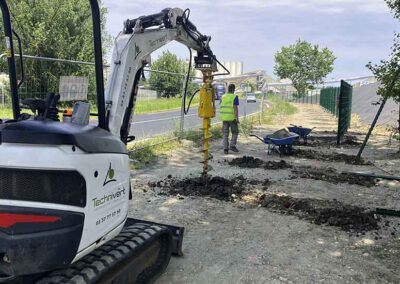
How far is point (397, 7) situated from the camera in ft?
39.3

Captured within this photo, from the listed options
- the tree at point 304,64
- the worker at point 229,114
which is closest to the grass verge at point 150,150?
the worker at point 229,114

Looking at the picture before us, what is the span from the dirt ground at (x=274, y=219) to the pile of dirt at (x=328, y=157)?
427 mm

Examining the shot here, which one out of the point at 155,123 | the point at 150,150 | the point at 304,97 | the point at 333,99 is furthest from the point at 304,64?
the point at 150,150

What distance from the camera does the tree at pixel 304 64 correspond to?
71.1 m

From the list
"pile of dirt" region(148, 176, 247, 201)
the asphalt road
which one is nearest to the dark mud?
the asphalt road

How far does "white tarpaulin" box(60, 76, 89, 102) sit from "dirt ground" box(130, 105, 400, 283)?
1774 mm

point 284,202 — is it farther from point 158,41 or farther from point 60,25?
point 60,25

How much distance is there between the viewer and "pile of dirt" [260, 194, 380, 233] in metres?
5.87

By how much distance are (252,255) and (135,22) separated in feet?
9.30

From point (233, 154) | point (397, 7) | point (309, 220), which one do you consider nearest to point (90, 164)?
point (309, 220)

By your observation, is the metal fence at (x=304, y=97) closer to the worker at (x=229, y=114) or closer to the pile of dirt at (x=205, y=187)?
the worker at (x=229, y=114)

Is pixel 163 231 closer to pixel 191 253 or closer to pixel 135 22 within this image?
pixel 191 253

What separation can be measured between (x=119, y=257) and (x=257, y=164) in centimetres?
704

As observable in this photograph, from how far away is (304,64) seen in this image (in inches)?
2835
